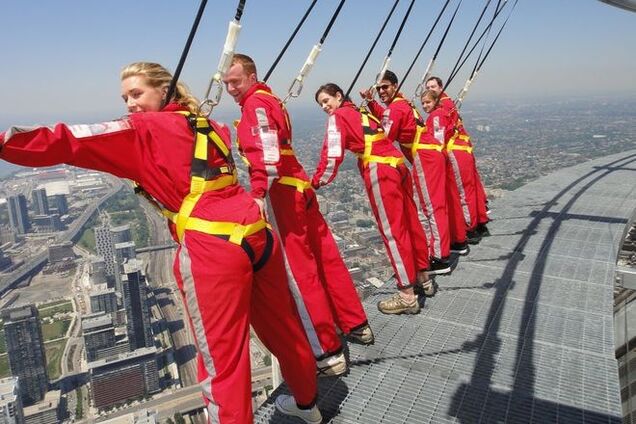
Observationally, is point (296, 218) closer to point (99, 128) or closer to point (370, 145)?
point (370, 145)

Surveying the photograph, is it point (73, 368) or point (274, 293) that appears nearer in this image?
point (274, 293)

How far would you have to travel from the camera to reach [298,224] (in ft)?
7.77

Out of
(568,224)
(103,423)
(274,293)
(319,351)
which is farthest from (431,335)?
(103,423)

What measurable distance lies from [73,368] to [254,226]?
2803 cm

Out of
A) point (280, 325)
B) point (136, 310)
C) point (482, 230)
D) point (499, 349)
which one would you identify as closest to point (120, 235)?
point (136, 310)

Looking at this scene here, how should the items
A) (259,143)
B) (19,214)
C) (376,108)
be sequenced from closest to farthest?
(259,143) → (376,108) → (19,214)

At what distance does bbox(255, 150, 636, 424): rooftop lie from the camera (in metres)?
2.25

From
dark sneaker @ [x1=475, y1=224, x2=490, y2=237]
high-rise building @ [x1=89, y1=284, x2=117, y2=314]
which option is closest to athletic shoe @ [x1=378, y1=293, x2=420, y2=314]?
dark sneaker @ [x1=475, y1=224, x2=490, y2=237]

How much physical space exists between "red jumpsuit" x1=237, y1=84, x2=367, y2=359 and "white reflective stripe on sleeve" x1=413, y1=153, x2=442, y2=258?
1.31 metres

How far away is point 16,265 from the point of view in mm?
40938

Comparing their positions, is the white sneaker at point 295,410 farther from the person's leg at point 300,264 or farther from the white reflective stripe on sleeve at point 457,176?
the white reflective stripe on sleeve at point 457,176

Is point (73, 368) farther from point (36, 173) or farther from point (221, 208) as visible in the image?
point (36, 173)

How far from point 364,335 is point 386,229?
72cm

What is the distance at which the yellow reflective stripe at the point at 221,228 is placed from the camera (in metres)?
1.54
